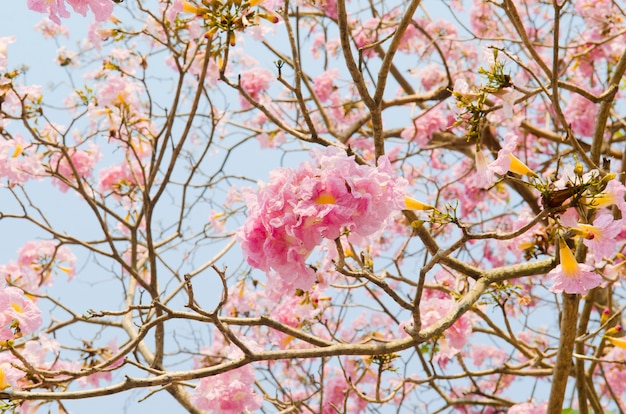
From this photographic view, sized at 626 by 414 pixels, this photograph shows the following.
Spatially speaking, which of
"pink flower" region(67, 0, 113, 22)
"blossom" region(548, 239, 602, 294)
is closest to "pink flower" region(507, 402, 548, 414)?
"blossom" region(548, 239, 602, 294)

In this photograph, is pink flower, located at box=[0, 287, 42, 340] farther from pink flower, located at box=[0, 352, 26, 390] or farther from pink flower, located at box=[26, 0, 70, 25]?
pink flower, located at box=[26, 0, 70, 25]

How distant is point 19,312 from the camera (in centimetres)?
183

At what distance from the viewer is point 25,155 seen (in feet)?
10.1

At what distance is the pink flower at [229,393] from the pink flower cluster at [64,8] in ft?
3.64

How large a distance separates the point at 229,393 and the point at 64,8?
46.8 inches

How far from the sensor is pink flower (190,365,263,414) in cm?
203

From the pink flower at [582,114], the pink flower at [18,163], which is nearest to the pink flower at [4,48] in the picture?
the pink flower at [18,163]

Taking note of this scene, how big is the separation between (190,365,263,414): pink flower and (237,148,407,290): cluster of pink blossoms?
0.74 metres

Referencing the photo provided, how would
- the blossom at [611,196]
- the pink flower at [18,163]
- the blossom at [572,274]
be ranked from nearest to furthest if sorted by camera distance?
the blossom at [611,196], the blossom at [572,274], the pink flower at [18,163]

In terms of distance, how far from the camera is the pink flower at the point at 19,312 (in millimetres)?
1788

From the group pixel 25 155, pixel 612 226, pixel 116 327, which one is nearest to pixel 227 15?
pixel 612 226

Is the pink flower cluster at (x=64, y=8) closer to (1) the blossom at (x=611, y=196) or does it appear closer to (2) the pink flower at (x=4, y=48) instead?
(2) the pink flower at (x=4, y=48)

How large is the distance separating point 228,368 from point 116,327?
213 centimetres

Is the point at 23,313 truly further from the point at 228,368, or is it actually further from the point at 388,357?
the point at 388,357
